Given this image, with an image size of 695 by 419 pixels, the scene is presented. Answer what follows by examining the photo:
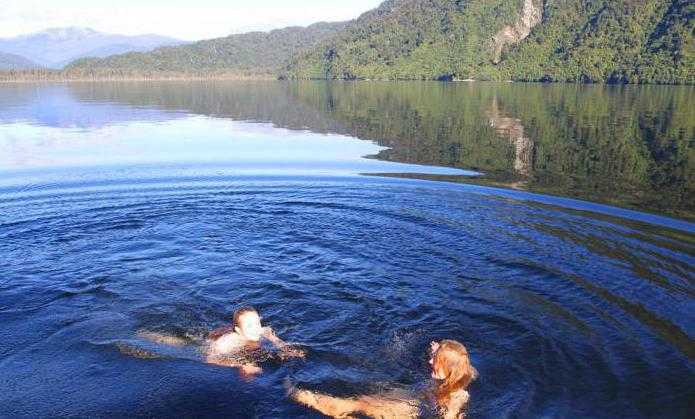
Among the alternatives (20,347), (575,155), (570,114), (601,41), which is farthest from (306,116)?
(601,41)

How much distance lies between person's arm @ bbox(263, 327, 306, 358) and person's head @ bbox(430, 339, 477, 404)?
2571 mm

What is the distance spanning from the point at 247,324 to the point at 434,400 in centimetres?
348

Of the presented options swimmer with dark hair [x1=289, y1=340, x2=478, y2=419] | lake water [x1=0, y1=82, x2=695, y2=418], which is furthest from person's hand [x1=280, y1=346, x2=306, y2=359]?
swimmer with dark hair [x1=289, y1=340, x2=478, y2=419]

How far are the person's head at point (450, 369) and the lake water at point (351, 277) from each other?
1.60ft

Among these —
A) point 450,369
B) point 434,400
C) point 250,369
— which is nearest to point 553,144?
point 450,369

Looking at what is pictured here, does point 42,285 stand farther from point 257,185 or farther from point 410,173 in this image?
point 410,173

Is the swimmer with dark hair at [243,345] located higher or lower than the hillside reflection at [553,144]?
lower

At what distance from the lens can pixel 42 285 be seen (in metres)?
11.6

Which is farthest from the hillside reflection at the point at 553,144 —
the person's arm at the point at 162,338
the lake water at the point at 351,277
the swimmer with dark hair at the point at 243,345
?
the person's arm at the point at 162,338

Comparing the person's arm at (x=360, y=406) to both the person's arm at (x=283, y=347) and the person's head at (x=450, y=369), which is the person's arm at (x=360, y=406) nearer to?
the person's head at (x=450, y=369)

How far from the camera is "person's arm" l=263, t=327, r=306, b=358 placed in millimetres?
9023

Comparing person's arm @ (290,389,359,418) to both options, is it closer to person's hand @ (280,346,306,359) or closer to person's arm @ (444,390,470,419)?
person's hand @ (280,346,306,359)

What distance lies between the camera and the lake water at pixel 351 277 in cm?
827

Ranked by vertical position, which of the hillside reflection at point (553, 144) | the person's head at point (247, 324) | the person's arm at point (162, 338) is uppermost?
the hillside reflection at point (553, 144)
